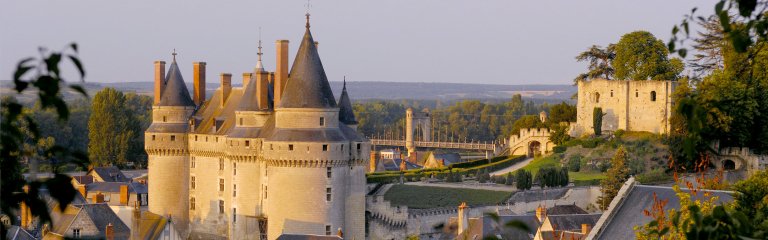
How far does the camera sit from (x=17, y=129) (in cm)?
684

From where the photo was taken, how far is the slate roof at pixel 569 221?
3152 cm

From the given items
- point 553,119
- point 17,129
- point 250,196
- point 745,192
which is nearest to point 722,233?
point 17,129

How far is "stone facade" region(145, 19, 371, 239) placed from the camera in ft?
118

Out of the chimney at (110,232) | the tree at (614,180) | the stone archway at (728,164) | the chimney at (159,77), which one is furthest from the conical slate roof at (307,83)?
the stone archway at (728,164)

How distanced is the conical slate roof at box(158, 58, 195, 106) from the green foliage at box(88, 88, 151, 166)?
24720mm

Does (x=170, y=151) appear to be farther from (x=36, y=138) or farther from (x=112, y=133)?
(x=36, y=138)

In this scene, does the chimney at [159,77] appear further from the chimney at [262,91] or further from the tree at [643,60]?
the tree at [643,60]

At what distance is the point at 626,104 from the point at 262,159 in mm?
20073

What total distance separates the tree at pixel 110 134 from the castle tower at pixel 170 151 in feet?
80.7

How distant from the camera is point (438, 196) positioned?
43.0 metres

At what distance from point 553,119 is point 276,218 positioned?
2449cm

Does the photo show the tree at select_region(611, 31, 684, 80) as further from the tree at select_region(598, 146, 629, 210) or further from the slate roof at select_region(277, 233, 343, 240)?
the slate roof at select_region(277, 233, 343, 240)

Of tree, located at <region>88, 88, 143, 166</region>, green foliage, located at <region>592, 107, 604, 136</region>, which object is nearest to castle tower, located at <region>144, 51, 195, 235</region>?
green foliage, located at <region>592, 107, 604, 136</region>

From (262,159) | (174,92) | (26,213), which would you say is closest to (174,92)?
(174,92)
